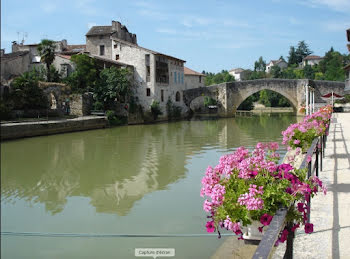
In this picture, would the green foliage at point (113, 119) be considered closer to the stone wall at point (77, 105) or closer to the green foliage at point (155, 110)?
the stone wall at point (77, 105)

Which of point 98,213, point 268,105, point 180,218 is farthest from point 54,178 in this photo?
point 268,105

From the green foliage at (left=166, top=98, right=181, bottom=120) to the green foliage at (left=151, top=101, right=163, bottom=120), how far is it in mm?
1726

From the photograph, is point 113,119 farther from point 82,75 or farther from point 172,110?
point 172,110

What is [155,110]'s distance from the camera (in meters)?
27.1

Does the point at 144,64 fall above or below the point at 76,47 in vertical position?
below

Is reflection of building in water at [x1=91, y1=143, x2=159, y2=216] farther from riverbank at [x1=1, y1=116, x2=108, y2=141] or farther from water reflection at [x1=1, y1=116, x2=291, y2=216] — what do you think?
riverbank at [x1=1, y1=116, x2=108, y2=141]

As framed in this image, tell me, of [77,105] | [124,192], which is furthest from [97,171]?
[77,105]

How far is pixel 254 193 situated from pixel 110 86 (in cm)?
2206

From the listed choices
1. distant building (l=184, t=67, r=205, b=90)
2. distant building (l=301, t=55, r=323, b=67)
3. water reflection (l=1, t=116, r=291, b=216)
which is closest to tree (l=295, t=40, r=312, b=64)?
distant building (l=301, t=55, r=323, b=67)

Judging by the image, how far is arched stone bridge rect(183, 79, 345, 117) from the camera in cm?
3167

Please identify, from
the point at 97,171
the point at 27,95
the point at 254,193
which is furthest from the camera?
the point at 27,95

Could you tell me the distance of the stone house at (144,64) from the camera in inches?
1059

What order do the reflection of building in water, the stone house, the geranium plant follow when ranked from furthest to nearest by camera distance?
the stone house
the reflection of building in water
the geranium plant

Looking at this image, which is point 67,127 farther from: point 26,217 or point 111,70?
point 26,217
